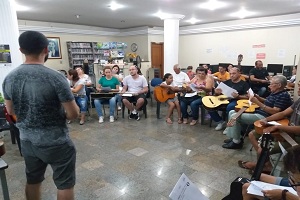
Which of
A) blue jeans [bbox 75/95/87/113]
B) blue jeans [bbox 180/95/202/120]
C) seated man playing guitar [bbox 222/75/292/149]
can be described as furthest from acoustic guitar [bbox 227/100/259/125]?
blue jeans [bbox 75/95/87/113]

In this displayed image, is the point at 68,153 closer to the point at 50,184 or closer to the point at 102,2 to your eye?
the point at 50,184

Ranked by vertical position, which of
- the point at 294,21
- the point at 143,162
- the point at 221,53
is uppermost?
the point at 294,21

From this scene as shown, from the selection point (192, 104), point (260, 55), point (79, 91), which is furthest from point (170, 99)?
point (260, 55)

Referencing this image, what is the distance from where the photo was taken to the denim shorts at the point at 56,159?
1354 mm

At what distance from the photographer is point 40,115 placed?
51.4 inches

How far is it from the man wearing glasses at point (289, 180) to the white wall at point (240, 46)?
6.92 meters

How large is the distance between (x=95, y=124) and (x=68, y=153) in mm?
3054

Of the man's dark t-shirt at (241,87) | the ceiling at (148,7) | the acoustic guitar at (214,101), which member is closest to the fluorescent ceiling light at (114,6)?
the ceiling at (148,7)

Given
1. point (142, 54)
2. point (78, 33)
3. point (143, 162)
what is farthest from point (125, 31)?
point (143, 162)

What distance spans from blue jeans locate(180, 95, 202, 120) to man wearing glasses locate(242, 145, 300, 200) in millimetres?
2683

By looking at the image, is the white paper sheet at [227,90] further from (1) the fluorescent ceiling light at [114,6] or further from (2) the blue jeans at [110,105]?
(1) the fluorescent ceiling light at [114,6]

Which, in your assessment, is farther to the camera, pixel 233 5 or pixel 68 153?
pixel 233 5

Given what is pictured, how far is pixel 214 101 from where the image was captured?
3869 mm

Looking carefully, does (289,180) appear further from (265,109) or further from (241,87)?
(241,87)
